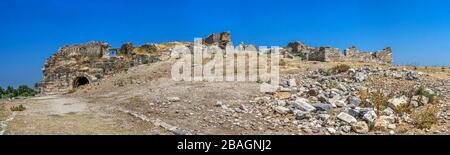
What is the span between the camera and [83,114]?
39.5 feet

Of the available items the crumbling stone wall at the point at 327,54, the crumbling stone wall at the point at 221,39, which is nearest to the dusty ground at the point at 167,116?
the crumbling stone wall at the point at 327,54

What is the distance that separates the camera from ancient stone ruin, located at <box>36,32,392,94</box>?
2802cm

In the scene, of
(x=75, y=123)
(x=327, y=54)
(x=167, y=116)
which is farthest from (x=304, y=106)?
(x=327, y=54)

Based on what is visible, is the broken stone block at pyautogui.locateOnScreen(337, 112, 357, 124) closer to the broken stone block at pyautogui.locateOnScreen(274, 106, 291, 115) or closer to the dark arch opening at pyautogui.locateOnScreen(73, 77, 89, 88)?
the broken stone block at pyautogui.locateOnScreen(274, 106, 291, 115)

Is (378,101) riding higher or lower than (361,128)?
higher

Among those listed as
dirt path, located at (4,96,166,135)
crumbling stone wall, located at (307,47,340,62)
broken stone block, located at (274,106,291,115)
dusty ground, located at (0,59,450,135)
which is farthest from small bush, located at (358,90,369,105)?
crumbling stone wall, located at (307,47,340,62)

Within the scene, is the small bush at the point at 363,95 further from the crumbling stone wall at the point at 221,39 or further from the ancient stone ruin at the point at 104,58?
the crumbling stone wall at the point at 221,39

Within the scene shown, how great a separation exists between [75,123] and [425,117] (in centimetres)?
929

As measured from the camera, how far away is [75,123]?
1041cm

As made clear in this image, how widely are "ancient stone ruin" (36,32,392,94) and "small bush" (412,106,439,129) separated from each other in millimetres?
17074

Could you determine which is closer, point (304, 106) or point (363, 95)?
point (304, 106)

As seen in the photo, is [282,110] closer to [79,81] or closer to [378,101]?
[378,101]

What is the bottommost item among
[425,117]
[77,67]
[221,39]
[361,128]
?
[361,128]
